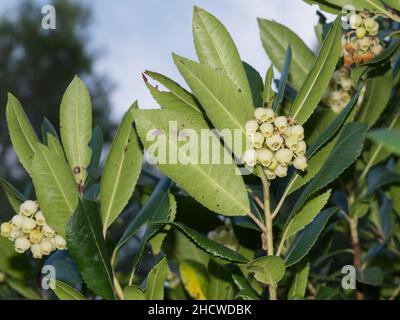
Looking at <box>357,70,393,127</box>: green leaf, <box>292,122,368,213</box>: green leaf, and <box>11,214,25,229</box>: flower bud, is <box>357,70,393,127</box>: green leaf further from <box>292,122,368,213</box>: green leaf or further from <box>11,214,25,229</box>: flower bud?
<box>11,214,25,229</box>: flower bud

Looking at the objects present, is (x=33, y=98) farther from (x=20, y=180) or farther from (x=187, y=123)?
(x=187, y=123)

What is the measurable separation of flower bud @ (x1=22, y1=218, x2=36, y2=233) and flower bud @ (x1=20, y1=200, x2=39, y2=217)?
0.04 feet

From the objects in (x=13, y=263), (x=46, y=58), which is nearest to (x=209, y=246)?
(x=13, y=263)

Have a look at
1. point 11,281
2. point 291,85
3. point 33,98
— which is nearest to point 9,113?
point 11,281

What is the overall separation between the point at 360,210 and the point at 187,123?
67 cm

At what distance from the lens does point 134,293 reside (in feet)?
3.97

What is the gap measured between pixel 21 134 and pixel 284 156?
502mm

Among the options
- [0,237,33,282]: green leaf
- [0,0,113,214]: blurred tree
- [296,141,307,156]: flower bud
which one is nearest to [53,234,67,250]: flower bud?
[0,237,33,282]: green leaf

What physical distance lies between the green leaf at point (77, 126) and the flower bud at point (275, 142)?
37 cm

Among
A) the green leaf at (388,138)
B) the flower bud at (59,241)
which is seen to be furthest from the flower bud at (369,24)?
the green leaf at (388,138)

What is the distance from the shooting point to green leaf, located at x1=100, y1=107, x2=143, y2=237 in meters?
1.30

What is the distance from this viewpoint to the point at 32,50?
1572 centimetres

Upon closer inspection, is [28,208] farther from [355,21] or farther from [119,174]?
[355,21]

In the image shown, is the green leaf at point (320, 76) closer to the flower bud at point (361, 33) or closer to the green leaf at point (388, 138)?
the flower bud at point (361, 33)
